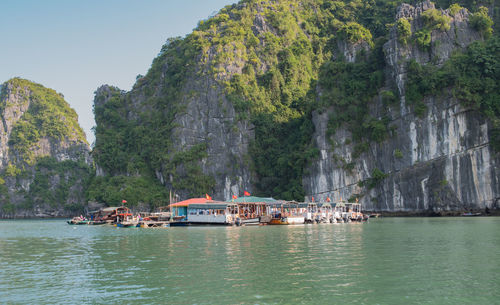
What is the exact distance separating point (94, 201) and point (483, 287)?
77.5 metres

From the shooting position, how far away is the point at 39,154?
421 ft

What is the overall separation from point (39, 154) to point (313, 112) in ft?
285

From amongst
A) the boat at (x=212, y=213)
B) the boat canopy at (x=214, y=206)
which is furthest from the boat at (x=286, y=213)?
the boat canopy at (x=214, y=206)

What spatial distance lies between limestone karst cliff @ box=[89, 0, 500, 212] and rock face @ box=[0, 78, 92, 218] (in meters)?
32.6

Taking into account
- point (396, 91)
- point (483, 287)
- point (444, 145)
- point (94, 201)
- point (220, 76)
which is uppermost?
point (220, 76)

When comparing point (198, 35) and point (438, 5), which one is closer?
point (438, 5)

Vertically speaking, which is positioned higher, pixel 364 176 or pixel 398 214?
pixel 364 176

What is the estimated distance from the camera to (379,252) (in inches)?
832

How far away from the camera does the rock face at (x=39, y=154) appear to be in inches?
4641

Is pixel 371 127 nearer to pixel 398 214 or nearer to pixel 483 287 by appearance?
pixel 398 214

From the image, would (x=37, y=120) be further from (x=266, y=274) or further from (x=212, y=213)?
(x=266, y=274)

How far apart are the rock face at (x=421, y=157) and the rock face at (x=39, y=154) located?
6576 cm

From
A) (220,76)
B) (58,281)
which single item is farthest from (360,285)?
(220,76)

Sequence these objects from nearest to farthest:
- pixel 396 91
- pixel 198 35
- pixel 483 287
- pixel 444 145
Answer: pixel 483 287 < pixel 444 145 < pixel 396 91 < pixel 198 35
